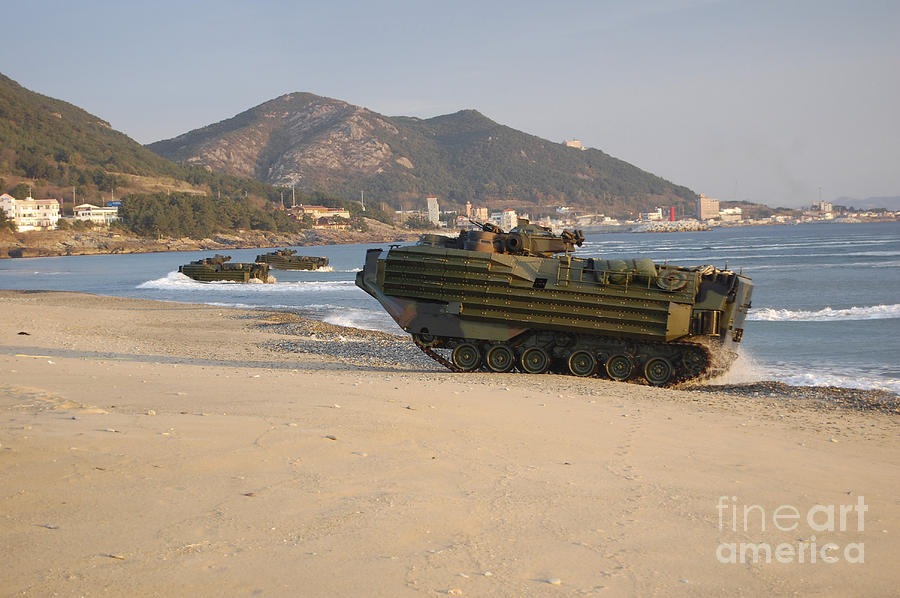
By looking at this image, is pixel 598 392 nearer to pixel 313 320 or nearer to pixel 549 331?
pixel 549 331

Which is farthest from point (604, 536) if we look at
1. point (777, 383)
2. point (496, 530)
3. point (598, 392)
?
point (777, 383)

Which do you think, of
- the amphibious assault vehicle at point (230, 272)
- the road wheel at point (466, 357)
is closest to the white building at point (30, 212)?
the amphibious assault vehicle at point (230, 272)

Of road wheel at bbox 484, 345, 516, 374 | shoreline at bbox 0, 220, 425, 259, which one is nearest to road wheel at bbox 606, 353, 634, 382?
road wheel at bbox 484, 345, 516, 374

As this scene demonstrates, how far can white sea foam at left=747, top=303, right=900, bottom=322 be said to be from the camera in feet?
105

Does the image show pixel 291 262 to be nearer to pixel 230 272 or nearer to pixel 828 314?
pixel 230 272

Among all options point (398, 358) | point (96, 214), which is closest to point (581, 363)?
point (398, 358)

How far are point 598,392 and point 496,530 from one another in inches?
352

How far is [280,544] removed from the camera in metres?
5.82

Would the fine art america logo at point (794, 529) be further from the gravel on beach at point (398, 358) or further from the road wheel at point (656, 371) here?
the road wheel at point (656, 371)

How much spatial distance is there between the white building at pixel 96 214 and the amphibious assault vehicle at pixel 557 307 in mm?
152196

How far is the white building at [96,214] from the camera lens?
517 ft

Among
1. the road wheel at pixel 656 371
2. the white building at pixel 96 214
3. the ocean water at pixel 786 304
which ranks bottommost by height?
the ocean water at pixel 786 304

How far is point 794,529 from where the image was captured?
6.78m

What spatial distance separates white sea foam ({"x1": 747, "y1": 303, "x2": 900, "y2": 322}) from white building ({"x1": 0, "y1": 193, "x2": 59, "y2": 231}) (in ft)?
462
